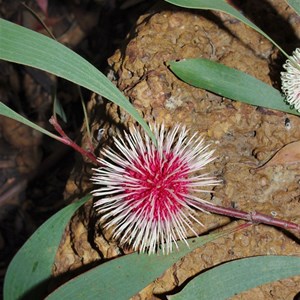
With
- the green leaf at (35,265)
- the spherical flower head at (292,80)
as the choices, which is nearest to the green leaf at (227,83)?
the spherical flower head at (292,80)

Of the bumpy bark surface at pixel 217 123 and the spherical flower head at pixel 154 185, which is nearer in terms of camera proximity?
the spherical flower head at pixel 154 185

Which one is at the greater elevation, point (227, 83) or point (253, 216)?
point (227, 83)

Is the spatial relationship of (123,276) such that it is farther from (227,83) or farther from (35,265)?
(227,83)

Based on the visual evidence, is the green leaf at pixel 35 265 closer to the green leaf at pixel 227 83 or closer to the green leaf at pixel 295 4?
the green leaf at pixel 227 83

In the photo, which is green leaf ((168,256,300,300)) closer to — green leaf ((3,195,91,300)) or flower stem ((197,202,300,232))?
flower stem ((197,202,300,232))

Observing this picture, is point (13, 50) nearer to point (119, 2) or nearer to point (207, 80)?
point (207, 80)

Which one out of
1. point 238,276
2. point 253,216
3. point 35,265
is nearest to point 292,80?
point 253,216

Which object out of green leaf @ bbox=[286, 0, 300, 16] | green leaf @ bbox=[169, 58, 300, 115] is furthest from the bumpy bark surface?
green leaf @ bbox=[286, 0, 300, 16]
